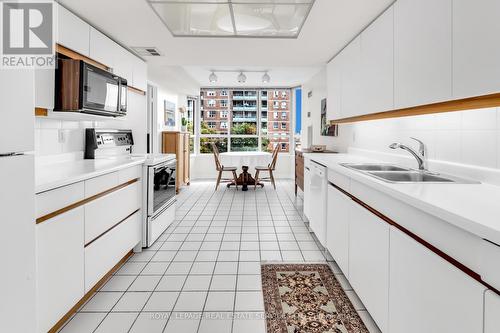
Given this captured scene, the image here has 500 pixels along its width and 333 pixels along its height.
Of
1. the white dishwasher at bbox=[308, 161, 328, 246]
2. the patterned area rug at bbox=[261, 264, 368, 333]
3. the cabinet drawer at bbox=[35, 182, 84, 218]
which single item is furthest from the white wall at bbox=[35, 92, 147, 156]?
the white dishwasher at bbox=[308, 161, 328, 246]

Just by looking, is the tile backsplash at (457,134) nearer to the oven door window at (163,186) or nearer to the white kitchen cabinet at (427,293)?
the white kitchen cabinet at (427,293)

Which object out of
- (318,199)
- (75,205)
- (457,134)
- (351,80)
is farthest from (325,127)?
(75,205)

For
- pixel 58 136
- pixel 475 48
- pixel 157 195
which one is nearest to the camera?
pixel 475 48

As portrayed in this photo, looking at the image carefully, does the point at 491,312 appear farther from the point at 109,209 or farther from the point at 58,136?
the point at 58,136

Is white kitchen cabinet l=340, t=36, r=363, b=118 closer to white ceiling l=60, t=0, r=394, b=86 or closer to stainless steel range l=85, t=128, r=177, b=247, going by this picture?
white ceiling l=60, t=0, r=394, b=86

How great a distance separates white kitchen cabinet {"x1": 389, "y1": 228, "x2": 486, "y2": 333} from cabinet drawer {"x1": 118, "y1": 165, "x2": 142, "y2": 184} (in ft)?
7.08

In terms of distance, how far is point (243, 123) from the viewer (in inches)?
344

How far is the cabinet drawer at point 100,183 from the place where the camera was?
2.07m

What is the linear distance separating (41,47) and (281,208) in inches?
150

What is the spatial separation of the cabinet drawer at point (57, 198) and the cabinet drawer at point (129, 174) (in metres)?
0.66

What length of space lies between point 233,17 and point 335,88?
1665mm

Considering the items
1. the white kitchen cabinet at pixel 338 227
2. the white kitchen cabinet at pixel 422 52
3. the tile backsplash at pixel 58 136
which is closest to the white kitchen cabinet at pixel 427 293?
the white kitchen cabinet at pixel 338 227

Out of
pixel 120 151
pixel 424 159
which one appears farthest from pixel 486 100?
pixel 120 151

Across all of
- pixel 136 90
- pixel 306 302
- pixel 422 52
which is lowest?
pixel 306 302
